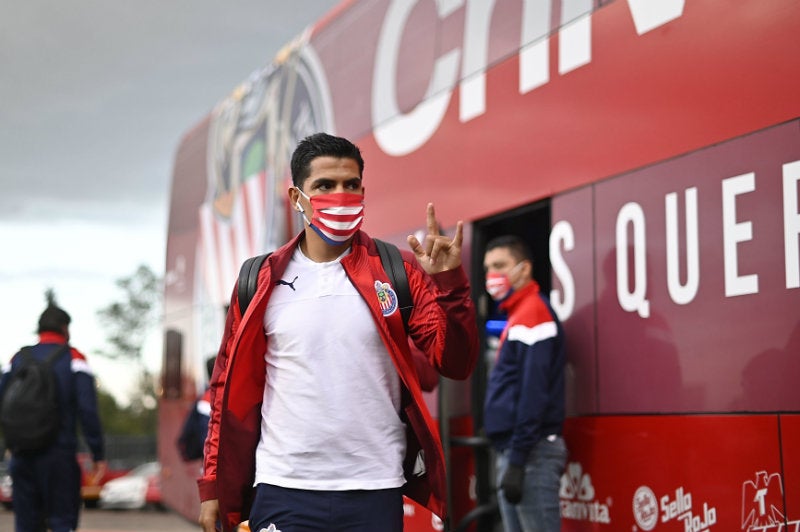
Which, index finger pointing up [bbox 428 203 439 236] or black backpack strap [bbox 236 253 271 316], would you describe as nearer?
index finger pointing up [bbox 428 203 439 236]

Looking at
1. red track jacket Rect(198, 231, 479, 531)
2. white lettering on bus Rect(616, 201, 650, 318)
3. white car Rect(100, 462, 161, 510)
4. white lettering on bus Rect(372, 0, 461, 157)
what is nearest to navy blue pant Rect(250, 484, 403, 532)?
red track jacket Rect(198, 231, 479, 531)

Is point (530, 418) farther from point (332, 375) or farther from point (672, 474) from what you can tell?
point (332, 375)

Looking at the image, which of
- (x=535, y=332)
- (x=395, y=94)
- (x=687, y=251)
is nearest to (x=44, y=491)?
(x=395, y=94)

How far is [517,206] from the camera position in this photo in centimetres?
462

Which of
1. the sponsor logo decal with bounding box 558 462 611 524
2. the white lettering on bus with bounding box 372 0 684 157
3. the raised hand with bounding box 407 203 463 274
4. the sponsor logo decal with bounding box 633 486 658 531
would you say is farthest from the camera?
the white lettering on bus with bounding box 372 0 684 157

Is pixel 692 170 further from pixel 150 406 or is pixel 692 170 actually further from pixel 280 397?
pixel 150 406

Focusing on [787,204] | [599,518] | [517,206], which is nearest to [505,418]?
[599,518]

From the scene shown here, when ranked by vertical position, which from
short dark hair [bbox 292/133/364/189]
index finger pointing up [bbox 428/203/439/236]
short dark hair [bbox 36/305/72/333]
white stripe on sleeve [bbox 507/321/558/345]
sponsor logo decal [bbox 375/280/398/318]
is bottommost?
white stripe on sleeve [bbox 507/321/558/345]

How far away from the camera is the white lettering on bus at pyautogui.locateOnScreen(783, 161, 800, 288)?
3.12m

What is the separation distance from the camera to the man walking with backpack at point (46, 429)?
5.62 meters

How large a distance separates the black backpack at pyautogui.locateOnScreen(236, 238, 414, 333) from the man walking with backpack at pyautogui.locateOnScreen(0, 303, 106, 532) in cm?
315

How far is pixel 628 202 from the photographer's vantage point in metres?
3.91

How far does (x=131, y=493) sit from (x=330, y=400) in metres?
12.0

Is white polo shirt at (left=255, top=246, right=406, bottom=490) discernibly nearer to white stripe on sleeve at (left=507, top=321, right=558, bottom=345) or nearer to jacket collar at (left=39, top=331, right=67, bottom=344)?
white stripe on sleeve at (left=507, top=321, right=558, bottom=345)
